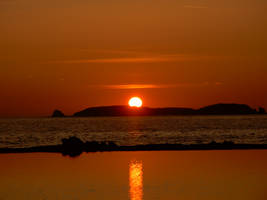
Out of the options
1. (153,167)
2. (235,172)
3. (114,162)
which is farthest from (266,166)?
(114,162)

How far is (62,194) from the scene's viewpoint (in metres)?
18.8

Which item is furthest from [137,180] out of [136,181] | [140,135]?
[140,135]

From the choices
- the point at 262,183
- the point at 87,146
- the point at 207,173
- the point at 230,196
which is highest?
the point at 87,146

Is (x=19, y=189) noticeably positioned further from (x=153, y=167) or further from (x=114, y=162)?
(x=114, y=162)

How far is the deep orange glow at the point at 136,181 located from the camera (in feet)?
59.4

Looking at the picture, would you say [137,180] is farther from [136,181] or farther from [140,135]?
[140,135]

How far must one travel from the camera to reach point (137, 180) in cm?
2192

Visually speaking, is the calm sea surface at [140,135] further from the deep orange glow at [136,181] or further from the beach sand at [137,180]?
the deep orange glow at [136,181]

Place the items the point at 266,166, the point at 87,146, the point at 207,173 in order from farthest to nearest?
1. the point at 87,146
2. the point at 266,166
3. the point at 207,173

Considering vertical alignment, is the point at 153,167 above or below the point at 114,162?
below

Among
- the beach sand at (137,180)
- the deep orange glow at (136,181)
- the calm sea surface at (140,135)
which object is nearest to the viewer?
the deep orange glow at (136,181)

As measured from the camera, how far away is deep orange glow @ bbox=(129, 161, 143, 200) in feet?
59.4

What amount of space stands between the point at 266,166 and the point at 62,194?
505 inches

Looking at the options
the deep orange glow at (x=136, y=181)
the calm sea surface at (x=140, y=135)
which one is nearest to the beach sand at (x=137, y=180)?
the deep orange glow at (x=136, y=181)
